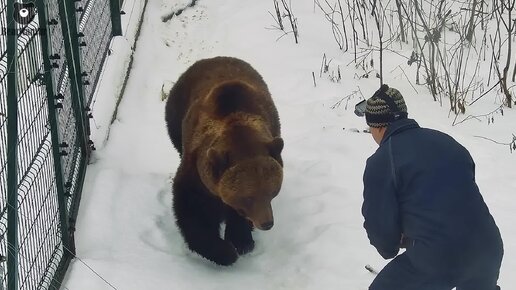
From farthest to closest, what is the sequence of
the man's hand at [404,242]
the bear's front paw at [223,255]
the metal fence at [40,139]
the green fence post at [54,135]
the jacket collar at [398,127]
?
the bear's front paw at [223,255] → the green fence post at [54,135] → the man's hand at [404,242] → the jacket collar at [398,127] → the metal fence at [40,139]

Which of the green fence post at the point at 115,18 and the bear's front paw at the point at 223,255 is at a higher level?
the bear's front paw at the point at 223,255

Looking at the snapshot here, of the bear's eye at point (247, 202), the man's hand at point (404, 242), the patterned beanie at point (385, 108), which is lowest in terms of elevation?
the bear's eye at point (247, 202)

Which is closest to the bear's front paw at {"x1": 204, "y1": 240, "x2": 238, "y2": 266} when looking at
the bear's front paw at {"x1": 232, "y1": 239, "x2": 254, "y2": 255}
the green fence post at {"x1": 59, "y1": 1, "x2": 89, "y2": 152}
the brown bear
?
the brown bear

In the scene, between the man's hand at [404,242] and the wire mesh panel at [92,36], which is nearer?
the man's hand at [404,242]

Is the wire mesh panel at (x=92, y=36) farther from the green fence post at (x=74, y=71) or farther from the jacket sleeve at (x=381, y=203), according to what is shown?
the jacket sleeve at (x=381, y=203)

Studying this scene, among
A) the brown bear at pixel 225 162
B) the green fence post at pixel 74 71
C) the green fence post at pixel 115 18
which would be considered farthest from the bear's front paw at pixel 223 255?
the green fence post at pixel 115 18

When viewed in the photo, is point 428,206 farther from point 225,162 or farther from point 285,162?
point 285,162

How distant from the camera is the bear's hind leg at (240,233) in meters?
6.21

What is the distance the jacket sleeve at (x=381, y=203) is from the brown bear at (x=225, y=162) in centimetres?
135

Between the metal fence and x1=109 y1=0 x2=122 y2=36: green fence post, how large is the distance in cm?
217

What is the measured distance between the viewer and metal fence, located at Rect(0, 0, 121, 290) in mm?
4090

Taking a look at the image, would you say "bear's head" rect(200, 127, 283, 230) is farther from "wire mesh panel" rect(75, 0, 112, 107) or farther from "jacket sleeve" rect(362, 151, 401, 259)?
"wire mesh panel" rect(75, 0, 112, 107)

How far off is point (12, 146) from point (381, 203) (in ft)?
6.00

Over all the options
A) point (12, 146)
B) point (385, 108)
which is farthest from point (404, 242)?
point (12, 146)
